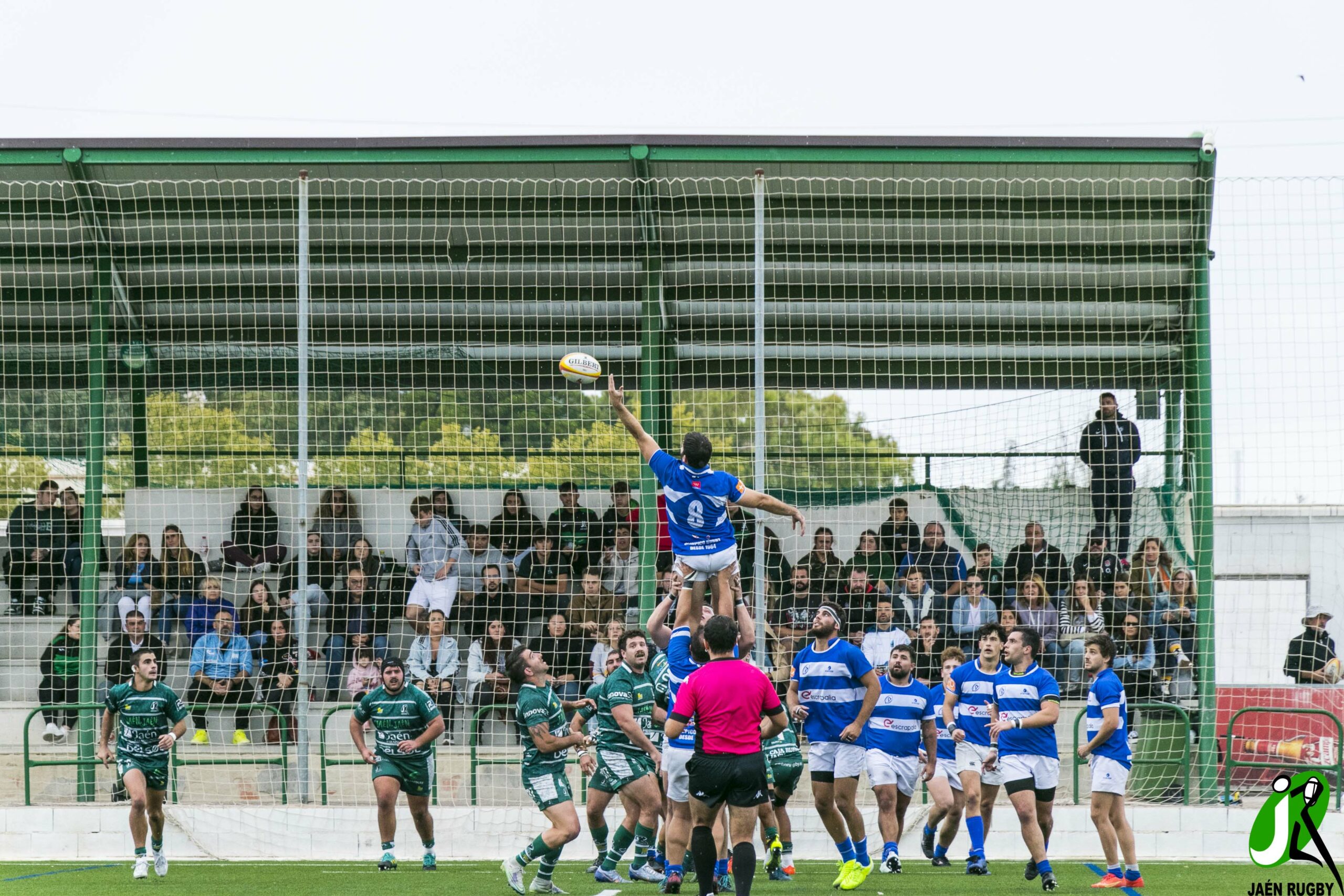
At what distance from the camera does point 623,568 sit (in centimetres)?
1588

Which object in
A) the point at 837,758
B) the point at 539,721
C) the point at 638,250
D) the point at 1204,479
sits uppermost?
the point at 638,250

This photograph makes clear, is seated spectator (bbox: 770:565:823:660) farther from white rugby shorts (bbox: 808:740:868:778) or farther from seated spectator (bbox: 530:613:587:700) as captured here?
white rugby shorts (bbox: 808:740:868:778)

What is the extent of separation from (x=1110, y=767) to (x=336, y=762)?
733 centimetres

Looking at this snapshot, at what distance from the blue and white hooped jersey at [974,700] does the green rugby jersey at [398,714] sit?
4.80 metres

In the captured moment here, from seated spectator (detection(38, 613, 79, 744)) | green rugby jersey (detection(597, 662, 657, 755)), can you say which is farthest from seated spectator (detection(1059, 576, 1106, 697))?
→ seated spectator (detection(38, 613, 79, 744))

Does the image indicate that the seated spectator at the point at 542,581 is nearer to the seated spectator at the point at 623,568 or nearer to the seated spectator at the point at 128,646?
the seated spectator at the point at 623,568

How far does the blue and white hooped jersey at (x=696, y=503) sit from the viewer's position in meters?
9.90

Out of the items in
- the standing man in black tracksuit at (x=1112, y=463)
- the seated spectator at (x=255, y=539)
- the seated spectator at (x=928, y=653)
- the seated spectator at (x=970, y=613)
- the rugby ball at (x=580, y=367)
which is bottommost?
the seated spectator at (x=928, y=653)

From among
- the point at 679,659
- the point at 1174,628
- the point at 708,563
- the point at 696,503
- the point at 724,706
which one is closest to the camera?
the point at 724,706

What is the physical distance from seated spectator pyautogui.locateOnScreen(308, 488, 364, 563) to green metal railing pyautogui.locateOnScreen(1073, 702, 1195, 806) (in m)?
8.16

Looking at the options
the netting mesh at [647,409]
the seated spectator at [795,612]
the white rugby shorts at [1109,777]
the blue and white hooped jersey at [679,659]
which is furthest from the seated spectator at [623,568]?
the white rugby shorts at [1109,777]

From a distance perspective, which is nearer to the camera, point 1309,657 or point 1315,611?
point 1309,657

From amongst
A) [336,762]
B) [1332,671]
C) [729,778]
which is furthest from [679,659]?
[1332,671]

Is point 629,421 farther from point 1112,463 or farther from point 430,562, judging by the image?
point 1112,463
